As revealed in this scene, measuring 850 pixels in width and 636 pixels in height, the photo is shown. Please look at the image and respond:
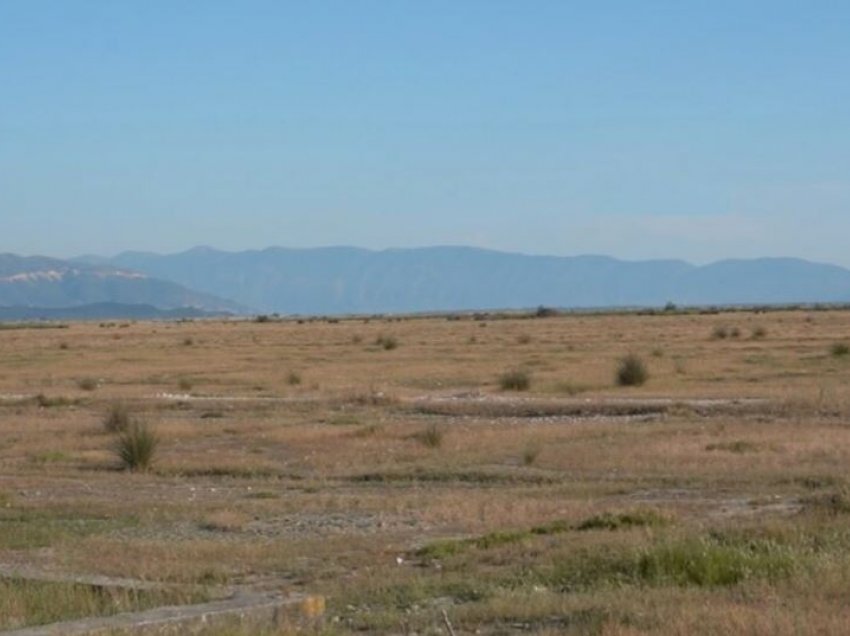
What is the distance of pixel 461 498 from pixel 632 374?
1108 inches

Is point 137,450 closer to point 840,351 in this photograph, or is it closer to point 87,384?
point 87,384

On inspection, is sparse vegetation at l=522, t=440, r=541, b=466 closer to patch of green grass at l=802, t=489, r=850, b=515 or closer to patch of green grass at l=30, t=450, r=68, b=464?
patch of green grass at l=30, t=450, r=68, b=464

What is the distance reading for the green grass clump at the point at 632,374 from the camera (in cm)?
4978

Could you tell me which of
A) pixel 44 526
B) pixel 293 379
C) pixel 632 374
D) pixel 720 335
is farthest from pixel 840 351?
pixel 44 526

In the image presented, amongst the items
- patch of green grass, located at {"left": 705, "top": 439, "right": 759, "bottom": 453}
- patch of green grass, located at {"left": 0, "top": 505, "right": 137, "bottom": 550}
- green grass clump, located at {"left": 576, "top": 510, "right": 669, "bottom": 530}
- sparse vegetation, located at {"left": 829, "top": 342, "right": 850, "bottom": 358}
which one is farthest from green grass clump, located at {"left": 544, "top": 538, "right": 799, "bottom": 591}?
sparse vegetation, located at {"left": 829, "top": 342, "right": 850, "bottom": 358}

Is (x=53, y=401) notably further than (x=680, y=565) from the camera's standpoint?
Yes

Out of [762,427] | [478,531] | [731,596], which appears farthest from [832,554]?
[762,427]

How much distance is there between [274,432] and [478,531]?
16.3m

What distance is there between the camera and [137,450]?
28.4 meters

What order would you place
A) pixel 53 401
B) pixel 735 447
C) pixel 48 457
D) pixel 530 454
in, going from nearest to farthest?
1. pixel 530 454
2. pixel 735 447
3. pixel 48 457
4. pixel 53 401

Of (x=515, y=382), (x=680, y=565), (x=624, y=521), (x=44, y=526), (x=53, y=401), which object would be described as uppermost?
(x=680, y=565)

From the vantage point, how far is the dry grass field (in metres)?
13.5

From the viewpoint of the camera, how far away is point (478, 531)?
19.0 meters

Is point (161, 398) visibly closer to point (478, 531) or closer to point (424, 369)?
point (424, 369)
